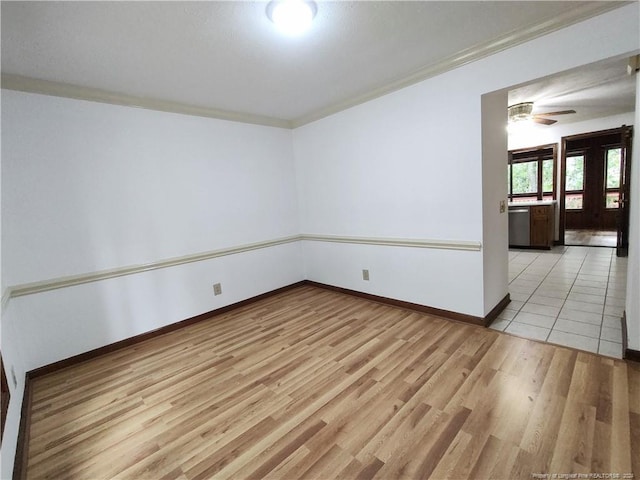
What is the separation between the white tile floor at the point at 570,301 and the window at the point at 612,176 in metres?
3.12

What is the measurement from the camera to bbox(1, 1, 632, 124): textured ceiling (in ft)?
5.41

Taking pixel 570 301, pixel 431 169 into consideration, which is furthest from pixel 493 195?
pixel 570 301

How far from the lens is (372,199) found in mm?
3303

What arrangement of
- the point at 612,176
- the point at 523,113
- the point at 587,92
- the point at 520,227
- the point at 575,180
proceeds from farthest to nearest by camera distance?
the point at 575,180, the point at 612,176, the point at 520,227, the point at 523,113, the point at 587,92

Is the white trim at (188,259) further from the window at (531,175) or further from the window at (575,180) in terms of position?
the window at (575,180)

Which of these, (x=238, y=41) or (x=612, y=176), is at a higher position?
(x=238, y=41)

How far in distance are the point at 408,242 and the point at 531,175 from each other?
6038 millimetres

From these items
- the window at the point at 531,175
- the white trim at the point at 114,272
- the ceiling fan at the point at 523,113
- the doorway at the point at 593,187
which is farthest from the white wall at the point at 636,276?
the doorway at the point at 593,187

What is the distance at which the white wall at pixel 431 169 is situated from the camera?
2.05m

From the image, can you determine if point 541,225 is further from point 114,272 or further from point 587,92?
point 114,272

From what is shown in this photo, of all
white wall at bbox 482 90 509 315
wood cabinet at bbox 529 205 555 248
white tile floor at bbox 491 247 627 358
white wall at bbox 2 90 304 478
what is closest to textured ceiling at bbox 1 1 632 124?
white wall at bbox 2 90 304 478

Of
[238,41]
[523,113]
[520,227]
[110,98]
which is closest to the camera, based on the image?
[238,41]

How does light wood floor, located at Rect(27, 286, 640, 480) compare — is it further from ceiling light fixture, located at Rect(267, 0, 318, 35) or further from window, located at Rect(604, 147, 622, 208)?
window, located at Rect(604, 147, 622, 208)

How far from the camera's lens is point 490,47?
2.23 m
